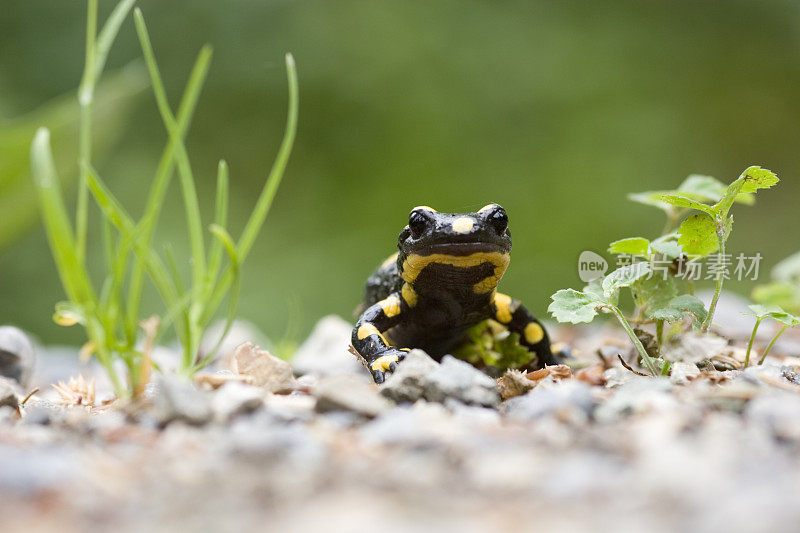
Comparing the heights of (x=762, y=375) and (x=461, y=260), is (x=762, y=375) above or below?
below

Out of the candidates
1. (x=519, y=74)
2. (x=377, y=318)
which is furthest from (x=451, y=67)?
(x=377, y=318)

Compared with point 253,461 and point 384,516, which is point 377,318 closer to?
point 253,461

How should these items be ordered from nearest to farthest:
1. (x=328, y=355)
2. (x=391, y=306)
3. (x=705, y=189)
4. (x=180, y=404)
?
(x=180, y=404) < (x=705, y=189) < (x=391, y=306) < (x=328, y=355)

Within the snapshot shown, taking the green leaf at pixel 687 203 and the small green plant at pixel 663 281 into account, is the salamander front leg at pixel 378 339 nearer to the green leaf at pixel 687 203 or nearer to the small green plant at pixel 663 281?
the small green plant at pixel 663 281

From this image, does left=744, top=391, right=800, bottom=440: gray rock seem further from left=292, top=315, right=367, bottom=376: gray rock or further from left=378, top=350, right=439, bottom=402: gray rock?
left=292, top=315, right=367, bottom=376: gray rock

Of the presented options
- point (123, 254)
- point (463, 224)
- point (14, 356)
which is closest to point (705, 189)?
point (463, 224)

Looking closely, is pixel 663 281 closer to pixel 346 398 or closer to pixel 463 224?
pixel 463 224
